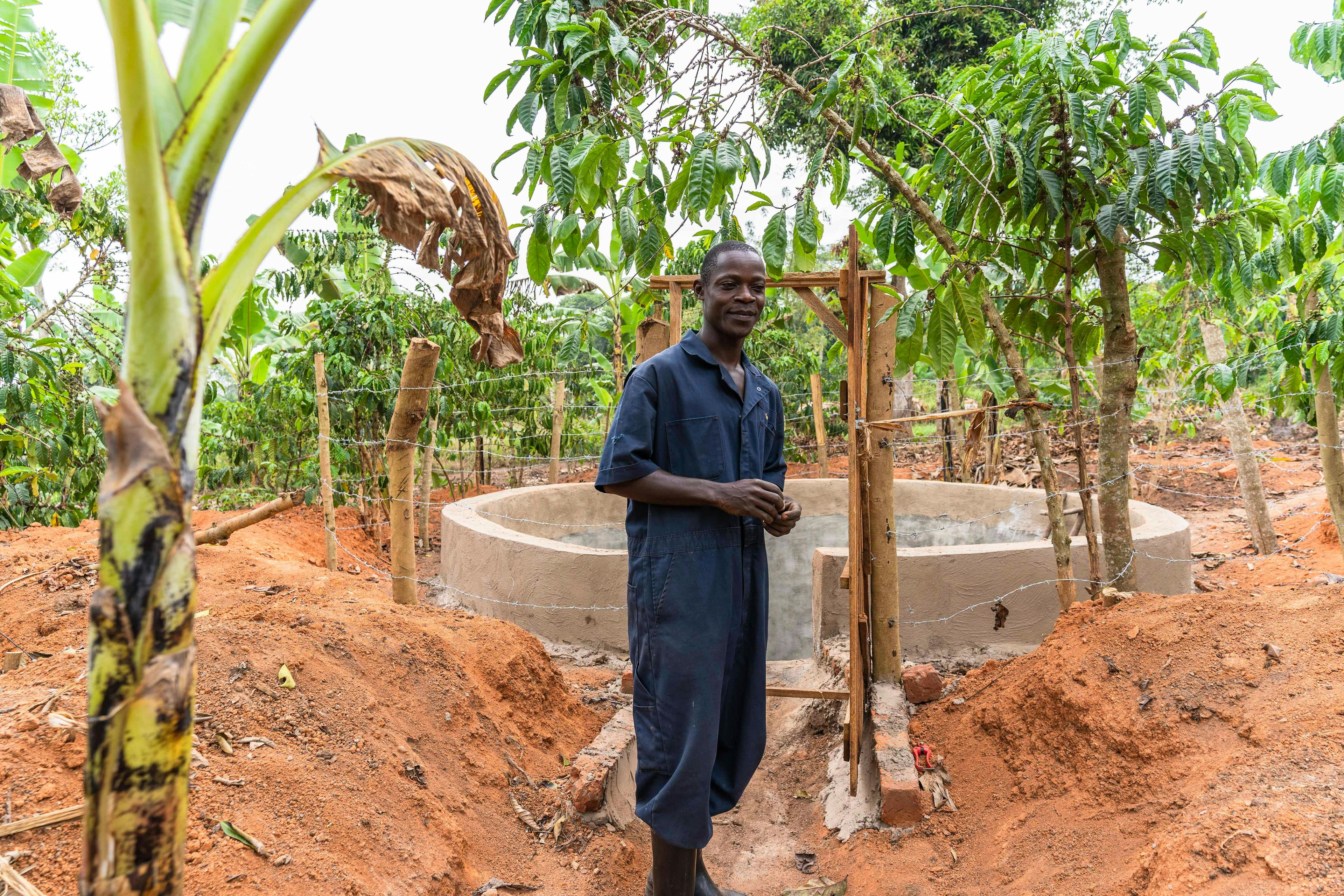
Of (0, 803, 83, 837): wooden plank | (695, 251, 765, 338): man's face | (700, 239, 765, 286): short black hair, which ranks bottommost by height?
(0, 803, 83, 837): wooden plank

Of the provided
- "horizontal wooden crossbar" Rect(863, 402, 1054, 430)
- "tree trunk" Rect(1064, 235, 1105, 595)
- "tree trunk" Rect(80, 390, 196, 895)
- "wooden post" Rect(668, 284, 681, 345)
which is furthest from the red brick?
"tree trunk" Rect(80, 390, 196, 895)

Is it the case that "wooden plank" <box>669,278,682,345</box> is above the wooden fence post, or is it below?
above

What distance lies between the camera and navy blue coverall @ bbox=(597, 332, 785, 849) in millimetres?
2146

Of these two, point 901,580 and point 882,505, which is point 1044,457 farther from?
point 901,580

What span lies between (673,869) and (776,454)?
119cm

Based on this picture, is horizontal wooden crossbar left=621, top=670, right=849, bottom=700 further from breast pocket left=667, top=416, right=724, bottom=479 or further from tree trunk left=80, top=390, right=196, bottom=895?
tree trunk left=80, top=390, right=196, bottom=895

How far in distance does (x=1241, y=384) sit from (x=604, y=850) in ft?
12.2

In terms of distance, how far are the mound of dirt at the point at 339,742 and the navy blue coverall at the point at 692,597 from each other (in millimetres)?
708

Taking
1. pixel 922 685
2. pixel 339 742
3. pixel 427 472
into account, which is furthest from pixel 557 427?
pixel 339 742

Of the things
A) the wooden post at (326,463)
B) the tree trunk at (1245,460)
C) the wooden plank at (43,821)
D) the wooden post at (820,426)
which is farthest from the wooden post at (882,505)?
the wooden post at (820,426)

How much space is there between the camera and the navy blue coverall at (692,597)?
7.04 feet

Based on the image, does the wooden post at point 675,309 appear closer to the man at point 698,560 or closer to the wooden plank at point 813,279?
the wooden plank at point 813,279

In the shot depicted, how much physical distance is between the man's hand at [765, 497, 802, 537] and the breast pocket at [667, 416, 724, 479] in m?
0.19

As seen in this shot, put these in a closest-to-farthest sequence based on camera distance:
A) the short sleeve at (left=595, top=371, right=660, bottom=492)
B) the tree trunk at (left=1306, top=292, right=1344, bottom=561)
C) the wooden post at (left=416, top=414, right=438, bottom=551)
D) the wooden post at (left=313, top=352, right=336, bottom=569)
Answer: the short sleeve at (left=595, top=371, right=660, bottom=492) → the tree trunk at (left=1306, top=292, right=1344, bottom=561) → the wooden post at (left=313, top=352, right=336, bottom=569) → the wooden post at (left=416, top=414, right=438, bottom=551)
